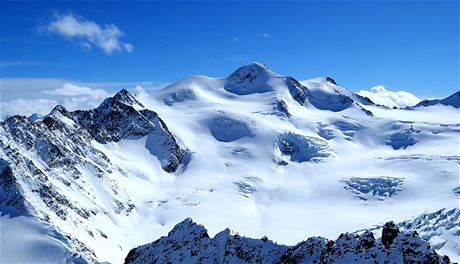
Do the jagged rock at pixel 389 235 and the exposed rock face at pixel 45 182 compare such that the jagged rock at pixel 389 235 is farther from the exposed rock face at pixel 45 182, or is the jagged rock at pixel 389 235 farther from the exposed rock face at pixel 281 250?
the exposed rock face at pixel 45 182

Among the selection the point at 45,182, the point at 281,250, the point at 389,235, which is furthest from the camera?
the point at 45,182

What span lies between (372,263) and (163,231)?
141 metres

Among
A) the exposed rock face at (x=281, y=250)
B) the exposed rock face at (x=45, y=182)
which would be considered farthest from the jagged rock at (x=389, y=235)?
the exposed rock face at (x=45, y=182)

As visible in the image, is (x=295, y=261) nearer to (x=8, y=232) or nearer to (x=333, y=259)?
(x=333, y=259)

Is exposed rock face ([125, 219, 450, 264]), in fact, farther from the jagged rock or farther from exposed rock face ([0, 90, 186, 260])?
exposed rock face ([0, 90, 186, 260])

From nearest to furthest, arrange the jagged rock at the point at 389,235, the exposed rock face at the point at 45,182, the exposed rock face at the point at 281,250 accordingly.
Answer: the exposed rock face at the point at 281,250
the jagged rock at the point at 389,235
the exposed rock face at the point at 45,182

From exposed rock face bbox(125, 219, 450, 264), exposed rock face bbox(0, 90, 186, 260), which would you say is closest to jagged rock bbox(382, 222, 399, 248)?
exposed rock face bbox(125, 219, 450, 264)

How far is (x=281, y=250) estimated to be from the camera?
6694 centimetres

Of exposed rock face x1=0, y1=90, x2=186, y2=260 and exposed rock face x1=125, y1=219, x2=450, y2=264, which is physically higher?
exposed rock face x1=0, y1=90, x2=186, y2=260

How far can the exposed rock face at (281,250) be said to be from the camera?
176 ft

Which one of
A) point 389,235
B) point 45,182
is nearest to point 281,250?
point 389,235

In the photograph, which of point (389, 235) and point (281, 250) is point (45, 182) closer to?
point (281, 250)

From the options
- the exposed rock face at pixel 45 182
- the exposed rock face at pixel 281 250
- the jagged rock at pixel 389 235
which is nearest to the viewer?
the exposed rock face at pixel 281 250

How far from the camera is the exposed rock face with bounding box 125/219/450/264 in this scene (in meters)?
53.5
